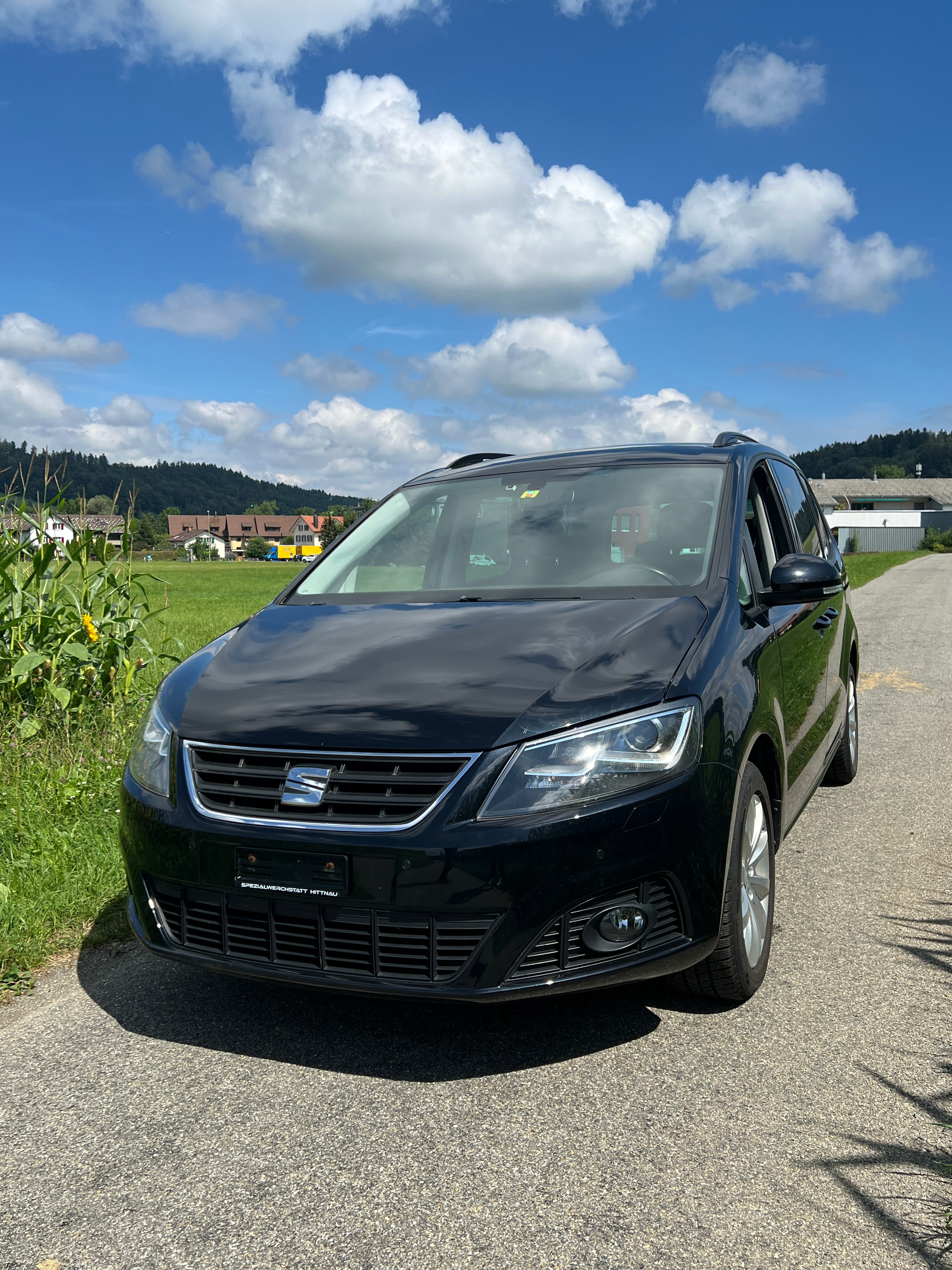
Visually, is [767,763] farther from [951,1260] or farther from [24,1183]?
[24,1183]

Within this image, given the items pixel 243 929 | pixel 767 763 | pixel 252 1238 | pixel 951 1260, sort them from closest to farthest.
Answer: pixel 951 1260 → pixel 252 1238 → pixel 243 929 → pixel 767 763

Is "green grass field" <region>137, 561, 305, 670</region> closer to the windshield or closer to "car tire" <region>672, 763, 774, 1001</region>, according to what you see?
the windshield

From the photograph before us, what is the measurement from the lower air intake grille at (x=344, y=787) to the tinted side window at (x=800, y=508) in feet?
9.00

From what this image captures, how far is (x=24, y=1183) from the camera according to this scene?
2471 mm

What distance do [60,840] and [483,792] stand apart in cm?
303

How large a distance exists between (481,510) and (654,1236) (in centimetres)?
299

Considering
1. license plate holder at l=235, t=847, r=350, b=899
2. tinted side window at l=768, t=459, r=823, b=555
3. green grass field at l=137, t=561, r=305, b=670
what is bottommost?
green grass field at l=137, t=561, r=305, b=670

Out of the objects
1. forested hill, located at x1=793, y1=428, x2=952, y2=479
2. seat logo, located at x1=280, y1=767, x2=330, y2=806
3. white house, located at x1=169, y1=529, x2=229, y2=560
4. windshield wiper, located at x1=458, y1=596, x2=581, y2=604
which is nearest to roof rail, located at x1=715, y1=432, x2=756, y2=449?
windshield wiper, located at x1=458, y1=596, x2=581, y2=604

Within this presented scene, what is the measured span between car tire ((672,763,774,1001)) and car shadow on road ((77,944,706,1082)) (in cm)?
23

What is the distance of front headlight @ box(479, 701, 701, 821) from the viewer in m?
2.67

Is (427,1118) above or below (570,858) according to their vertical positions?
below

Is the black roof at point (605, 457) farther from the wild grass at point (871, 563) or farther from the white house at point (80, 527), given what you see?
the wild grass at point (871, 563)

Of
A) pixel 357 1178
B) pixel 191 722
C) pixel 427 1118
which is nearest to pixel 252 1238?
pixel 357 1178

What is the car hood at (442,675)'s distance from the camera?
279 centimetres
